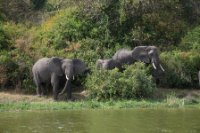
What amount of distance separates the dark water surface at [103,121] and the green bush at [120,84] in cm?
372

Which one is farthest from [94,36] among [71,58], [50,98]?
[50,98]

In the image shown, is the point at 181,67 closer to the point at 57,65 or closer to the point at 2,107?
the point at 57,65

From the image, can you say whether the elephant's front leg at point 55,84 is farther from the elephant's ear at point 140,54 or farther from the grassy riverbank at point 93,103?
the elephant's ear at point 140,54

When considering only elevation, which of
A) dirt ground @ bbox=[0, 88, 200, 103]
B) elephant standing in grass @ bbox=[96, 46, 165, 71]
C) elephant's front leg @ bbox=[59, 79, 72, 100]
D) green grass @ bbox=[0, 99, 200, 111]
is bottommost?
green grass @ bbox=[0, 99, 200, 111]

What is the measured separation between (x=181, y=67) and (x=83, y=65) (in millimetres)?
4855

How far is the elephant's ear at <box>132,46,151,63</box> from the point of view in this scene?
28781 millimetres

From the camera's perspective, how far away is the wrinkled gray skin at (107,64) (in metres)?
28.2

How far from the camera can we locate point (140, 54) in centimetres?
2884

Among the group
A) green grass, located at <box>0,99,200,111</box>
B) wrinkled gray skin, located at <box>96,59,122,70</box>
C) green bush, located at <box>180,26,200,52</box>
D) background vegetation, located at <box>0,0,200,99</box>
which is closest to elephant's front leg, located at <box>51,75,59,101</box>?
background vegetation, located at <box>0,0,200,99</box>

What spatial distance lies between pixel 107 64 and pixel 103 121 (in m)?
9.53

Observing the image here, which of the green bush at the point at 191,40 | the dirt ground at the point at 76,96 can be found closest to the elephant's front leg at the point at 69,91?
the dirt ground at the point at 76,96

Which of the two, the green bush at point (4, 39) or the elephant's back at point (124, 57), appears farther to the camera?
the green bush at point (4, 39)

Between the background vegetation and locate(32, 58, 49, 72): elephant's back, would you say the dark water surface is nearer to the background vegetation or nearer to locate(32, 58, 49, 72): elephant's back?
the background vegetation

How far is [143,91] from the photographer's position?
88.0ft
